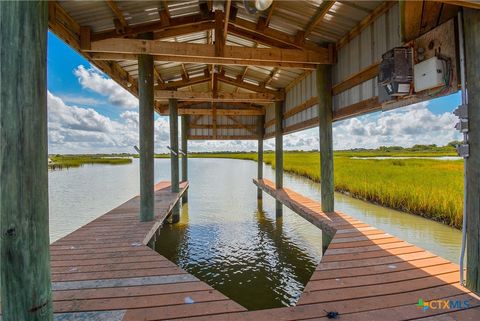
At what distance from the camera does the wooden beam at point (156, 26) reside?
4.48 m

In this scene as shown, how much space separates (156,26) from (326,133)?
3498 millimetres

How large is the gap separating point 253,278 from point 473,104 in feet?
12.1

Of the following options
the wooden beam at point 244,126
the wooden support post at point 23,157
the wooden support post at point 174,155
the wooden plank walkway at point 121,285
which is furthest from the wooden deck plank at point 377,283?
the wooden beam at point 244,126

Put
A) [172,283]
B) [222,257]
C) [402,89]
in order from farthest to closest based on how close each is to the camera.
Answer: [222,257] → [402,89] → [172,283]

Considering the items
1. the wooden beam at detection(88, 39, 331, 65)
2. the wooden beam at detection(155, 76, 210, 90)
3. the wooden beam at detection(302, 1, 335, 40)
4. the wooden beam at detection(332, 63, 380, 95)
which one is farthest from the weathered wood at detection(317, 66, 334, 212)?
the wooden beam at detection(155, 76, 210, 90)

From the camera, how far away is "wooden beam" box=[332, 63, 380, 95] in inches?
161

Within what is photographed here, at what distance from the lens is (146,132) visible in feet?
15.3

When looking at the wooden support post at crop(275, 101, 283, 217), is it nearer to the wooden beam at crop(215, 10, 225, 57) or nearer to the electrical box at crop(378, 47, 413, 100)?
the wooden beam at crop(215, 10, 225, 57)

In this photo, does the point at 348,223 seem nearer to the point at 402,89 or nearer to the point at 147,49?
the point at 402,89

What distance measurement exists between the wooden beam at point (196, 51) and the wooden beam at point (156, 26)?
24cm

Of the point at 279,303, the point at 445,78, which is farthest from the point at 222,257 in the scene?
the point at 445,78

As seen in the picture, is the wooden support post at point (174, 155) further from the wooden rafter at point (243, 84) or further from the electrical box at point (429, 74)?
the electrical box at point (429, 74)

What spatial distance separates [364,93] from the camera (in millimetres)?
4320

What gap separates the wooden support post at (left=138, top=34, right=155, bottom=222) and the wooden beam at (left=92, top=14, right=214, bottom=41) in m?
0.18
